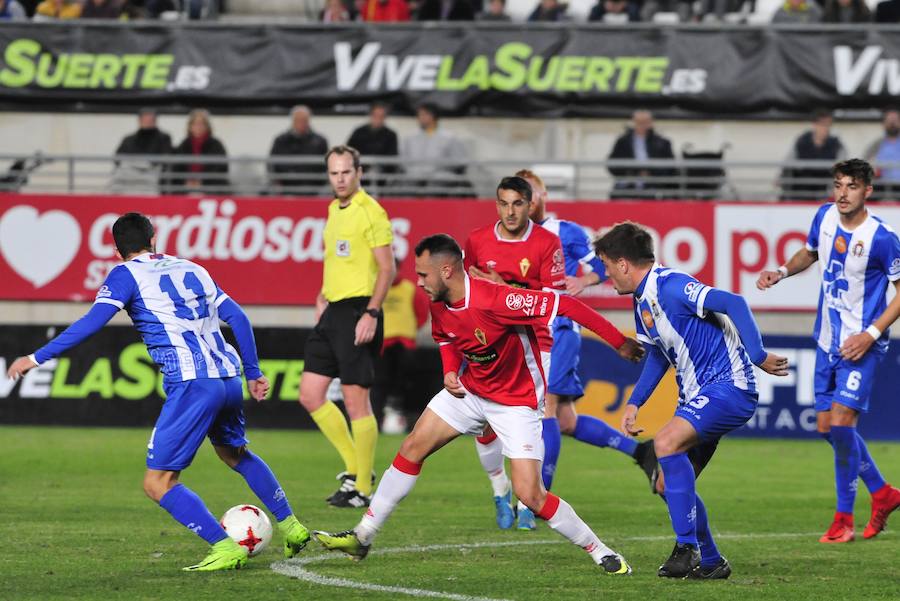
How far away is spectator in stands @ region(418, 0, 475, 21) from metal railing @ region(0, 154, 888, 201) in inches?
95.3

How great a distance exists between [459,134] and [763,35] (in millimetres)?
4309

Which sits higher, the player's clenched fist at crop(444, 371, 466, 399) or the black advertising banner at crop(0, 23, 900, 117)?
the black advertising banner at crop(0, 23, 900, 117)

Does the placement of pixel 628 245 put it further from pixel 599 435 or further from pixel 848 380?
pixel 599 435

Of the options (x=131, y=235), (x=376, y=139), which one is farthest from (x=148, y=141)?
(x=131, y=235)

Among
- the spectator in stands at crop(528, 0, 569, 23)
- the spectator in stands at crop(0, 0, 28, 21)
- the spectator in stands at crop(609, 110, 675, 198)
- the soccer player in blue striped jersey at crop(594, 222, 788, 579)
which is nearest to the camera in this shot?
the soccer player in blue striped jersey at crop(594, 222, 788, 579)

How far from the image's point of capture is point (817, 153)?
65.0 ft

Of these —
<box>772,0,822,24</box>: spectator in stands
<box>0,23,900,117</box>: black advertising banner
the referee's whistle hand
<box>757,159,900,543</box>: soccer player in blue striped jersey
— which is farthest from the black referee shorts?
<box>772,0,822,24</box>: spectator in stands

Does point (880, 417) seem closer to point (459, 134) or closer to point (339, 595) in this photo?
point (459, 134)

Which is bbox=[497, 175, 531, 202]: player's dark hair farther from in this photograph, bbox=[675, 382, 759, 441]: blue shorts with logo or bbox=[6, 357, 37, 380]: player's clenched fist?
→ bbox=[6, 357, 37, 380]: player's clenched fist

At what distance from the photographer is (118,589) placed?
7.82 m

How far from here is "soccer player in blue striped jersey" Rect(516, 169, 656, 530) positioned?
10.8m

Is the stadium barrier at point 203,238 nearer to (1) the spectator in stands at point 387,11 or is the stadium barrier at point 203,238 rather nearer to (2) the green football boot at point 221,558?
(1) the spectator in stands at point 387,11

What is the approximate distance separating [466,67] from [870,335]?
11.7 meters

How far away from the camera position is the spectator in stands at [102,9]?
72.6 feet
